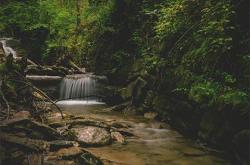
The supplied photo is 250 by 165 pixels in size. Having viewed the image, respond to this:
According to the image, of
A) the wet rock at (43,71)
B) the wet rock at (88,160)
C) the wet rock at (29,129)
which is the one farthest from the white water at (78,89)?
the wet rock at (88,160)

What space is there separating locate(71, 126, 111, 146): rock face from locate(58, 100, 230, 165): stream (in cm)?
20

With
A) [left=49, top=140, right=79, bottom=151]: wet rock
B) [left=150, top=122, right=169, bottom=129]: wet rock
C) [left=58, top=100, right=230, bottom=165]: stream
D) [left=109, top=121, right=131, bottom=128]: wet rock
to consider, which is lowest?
[left=58, top=100, right=230, bottom=165]: stream

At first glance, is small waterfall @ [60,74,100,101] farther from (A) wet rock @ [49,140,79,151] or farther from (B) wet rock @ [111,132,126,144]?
(A) wet rock @ [49,140,79,151]

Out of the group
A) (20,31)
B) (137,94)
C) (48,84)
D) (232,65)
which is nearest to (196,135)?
(232,65)

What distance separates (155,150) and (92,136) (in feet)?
5.01

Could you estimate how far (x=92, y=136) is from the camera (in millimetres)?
9133

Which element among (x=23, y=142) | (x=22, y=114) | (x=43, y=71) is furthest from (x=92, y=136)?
(x=43, y=71)

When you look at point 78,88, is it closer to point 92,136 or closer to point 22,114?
point 22,114

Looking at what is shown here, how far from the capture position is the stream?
315 inches

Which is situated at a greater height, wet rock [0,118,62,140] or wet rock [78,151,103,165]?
wet rock [0,118,62,140]

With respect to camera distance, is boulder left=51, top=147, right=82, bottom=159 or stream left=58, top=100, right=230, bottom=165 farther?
stream left=58, top=100, right=230, bottom=165

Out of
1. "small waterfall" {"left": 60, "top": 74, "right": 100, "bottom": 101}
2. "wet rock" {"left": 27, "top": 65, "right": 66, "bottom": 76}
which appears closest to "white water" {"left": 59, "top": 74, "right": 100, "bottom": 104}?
"small waterfall" {"left": 60, "top": 74, "right": 100, "bottom": 101}

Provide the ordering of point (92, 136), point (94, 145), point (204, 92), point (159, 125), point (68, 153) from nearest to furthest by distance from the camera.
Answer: point (68, 153) < point (204, 92) < point (94, 145) < point (92, 136) < point (159, 125)

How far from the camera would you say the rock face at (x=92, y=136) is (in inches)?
351
